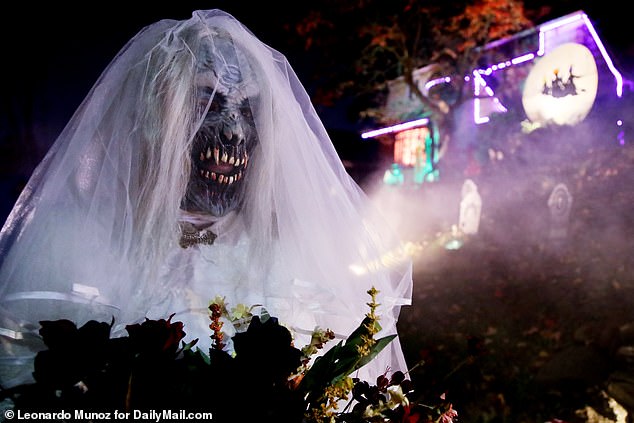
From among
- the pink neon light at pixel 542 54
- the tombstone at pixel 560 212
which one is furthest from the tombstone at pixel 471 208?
the pink neon light at pixel 542 54

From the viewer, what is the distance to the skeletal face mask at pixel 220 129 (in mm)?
1989

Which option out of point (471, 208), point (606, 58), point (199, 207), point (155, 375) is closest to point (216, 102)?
point (199, 207)

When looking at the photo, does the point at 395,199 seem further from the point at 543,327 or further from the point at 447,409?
the point at 447,409

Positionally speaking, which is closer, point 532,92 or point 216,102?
point 216,102

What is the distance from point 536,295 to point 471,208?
13.5 feet

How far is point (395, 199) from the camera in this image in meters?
16.7

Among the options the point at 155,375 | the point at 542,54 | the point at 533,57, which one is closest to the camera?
the point at 155,375

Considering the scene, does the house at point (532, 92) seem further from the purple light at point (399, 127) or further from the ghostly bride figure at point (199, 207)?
the ghostly bride figure at point (199, 207)

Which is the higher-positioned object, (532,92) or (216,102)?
(532,92)

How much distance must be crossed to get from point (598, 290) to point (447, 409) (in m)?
6.76

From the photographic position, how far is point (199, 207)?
205cm

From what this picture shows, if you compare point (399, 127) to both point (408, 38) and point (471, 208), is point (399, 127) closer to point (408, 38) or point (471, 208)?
point (408, 38)

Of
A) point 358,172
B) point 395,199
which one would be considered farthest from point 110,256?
point 358,172

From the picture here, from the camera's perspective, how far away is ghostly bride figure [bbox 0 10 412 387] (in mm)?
1672
